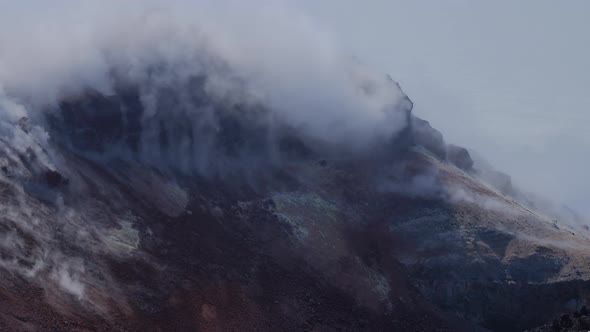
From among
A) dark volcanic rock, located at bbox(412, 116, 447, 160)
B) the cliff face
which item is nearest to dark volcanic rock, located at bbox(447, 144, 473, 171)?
dark volcanic rock, located at bbox(412, 116, 447, 160)

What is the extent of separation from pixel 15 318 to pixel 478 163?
126833 millimetres

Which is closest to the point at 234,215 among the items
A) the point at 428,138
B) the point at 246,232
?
the point at 246,232

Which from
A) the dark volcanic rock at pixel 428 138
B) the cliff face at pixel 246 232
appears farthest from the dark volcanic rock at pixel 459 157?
the cliff face at pixel 246 232

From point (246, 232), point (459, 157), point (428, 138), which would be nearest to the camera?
point (246, 232)

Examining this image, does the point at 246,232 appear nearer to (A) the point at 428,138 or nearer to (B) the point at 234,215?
(B) the point at 234,215

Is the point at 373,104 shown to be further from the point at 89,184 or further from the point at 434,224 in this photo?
the point at 89,184

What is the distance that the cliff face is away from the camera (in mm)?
67062

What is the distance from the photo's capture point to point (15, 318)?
5616 cm

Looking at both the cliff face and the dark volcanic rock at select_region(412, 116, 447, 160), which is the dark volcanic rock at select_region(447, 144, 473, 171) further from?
the cliff face

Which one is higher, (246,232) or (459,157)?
(459,157)

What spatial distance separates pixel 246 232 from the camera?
86812 millimetres

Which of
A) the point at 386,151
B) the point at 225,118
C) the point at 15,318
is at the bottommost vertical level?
the point at 15,318

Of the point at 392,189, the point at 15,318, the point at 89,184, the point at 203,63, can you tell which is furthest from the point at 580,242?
the point at 15,318

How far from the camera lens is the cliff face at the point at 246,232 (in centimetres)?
6706
